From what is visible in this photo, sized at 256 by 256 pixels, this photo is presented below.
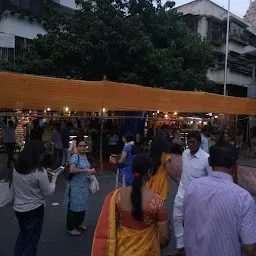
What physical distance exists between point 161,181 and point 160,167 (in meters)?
0.21

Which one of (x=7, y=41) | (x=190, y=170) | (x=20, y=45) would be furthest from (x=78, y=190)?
(x=20, y=45)

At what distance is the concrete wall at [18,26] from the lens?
686 inches

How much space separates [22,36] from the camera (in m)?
18.0

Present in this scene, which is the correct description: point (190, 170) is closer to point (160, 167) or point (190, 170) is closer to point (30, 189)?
point (160, 167)

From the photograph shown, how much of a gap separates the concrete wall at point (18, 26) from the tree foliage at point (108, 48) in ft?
13.5

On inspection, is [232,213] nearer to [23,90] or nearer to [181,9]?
[23,90]

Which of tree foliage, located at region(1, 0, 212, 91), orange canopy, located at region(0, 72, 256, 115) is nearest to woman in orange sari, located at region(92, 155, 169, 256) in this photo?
orange canopy, located at region(0, 72, 256, 115)

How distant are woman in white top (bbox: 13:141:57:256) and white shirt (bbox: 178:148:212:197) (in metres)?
1.66

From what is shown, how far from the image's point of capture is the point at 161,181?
483cm

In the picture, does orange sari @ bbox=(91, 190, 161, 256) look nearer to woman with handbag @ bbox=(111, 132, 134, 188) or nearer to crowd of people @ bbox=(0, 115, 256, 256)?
crowd of people @ bbox=(0, 115, 256, 256)

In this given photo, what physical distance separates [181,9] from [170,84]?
14.4 metres

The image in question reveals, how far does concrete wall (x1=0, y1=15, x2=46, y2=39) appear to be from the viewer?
17422 millimetres

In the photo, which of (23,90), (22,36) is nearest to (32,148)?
(23,90)

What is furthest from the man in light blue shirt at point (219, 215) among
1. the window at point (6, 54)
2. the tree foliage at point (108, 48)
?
the window at point (6, 54)
